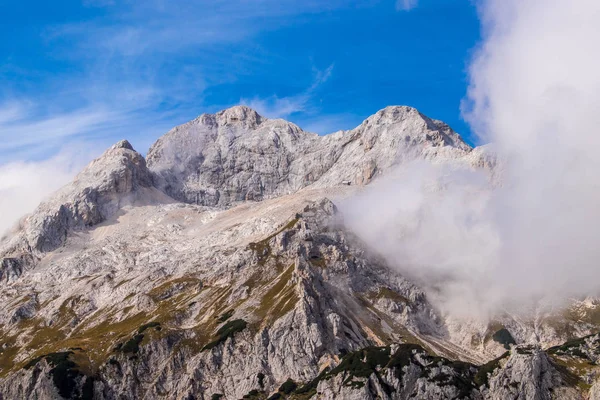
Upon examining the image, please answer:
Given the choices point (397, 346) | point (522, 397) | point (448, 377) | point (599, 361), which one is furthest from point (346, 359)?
point (599, 361)

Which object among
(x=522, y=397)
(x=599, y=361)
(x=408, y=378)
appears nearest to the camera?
(x=522, y=397)

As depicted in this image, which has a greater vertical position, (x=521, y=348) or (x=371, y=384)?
(x=521, y=348)

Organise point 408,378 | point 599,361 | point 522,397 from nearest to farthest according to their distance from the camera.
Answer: point 522,397 < point 408,378 < point 599,361

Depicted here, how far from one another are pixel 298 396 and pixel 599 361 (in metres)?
79.2

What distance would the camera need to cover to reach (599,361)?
18988cm

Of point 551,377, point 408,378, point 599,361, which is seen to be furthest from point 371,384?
point 599,361

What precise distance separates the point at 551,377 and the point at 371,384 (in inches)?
1648

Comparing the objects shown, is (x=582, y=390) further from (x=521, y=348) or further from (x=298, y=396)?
(x=298, y=396)

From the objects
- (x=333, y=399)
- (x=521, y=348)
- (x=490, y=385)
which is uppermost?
(x=521, y=348)

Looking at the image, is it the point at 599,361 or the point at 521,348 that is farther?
the point at 599,361

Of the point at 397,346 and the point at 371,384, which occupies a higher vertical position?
the point at 397,346

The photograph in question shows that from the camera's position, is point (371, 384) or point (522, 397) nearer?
point (522, 397)

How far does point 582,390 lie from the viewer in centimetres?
16538

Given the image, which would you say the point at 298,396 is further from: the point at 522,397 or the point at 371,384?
the point at 522,397
